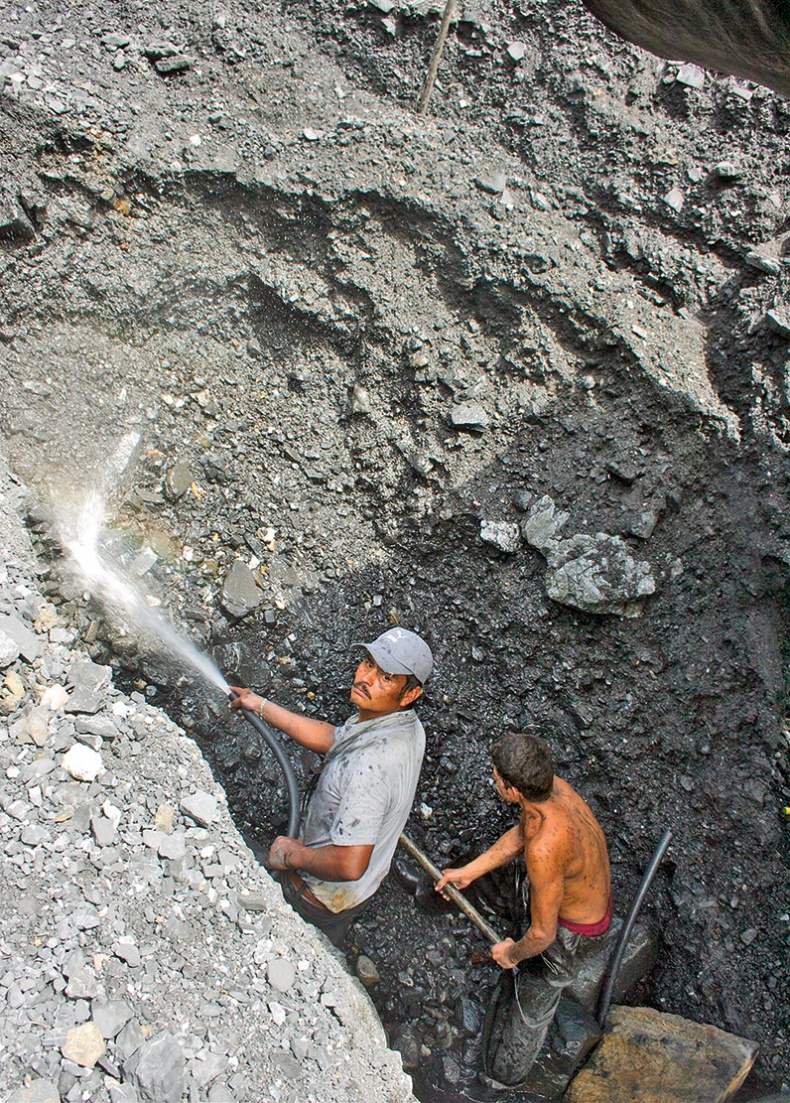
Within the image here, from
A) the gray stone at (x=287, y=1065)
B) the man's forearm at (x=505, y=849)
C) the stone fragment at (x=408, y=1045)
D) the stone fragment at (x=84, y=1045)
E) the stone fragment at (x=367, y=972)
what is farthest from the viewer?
the stone fragment at (x=367, y=972)

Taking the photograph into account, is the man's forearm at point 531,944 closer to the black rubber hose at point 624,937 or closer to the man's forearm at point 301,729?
the black rubber hose at point 624,937

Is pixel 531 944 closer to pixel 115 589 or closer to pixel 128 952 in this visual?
pixel 128 952

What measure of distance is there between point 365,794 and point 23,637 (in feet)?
5.55

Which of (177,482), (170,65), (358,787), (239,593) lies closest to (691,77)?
(170,65)

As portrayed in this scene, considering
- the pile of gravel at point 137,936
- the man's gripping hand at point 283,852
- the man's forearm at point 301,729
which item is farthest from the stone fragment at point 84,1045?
the man's forearm at point 301,729

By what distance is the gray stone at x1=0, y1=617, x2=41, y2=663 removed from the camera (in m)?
3.35

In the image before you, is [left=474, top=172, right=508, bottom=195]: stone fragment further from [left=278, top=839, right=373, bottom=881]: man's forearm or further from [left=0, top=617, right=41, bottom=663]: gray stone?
[left=278, top=839, right=373, bottom=881]: man's forearm

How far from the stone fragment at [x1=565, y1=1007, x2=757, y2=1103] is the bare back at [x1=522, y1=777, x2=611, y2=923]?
2.01 ft

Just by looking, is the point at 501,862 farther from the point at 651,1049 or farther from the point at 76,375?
the point at 76,375

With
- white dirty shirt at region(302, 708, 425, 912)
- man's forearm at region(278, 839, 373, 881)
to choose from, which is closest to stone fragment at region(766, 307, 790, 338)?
white dirty shirt at region(302, 708, 425, 912)

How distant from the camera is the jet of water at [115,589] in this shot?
4047 millimetres

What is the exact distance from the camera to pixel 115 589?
13.4ft

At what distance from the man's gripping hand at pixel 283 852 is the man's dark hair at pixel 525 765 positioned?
0.97m

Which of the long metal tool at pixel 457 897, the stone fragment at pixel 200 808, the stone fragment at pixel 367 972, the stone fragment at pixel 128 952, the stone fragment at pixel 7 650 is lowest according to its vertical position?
the stone fragment at pixel 367 972
